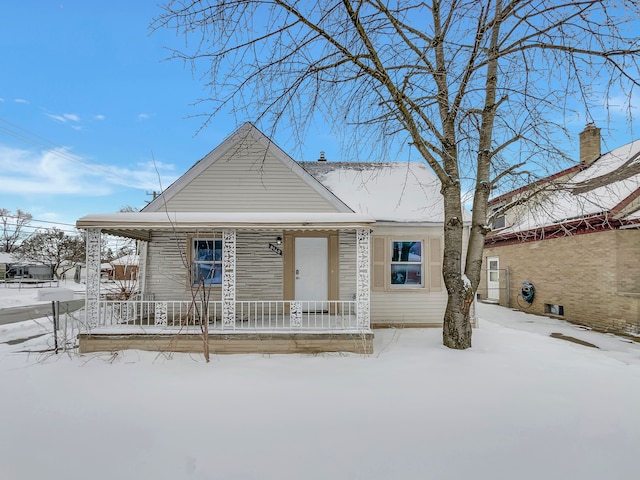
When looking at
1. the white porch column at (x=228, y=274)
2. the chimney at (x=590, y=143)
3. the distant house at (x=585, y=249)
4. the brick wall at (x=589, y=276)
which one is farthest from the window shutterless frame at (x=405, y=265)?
the chimney at (x=590, y=143)

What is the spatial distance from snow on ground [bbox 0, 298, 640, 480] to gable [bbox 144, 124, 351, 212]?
149 inches

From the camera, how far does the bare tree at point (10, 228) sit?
4738 centimetres

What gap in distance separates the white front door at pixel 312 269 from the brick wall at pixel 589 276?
8098mm

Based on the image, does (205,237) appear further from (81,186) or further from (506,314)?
(81,186)

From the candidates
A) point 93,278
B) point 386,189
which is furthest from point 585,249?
point 93,278

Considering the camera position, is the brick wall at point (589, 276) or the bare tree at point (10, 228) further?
the bare tree at point (10, 228)

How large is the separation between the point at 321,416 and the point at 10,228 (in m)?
62.2

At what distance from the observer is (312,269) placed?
9.27 m

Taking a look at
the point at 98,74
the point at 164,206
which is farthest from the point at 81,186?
the point at 164,206

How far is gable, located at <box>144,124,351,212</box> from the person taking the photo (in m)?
8.75

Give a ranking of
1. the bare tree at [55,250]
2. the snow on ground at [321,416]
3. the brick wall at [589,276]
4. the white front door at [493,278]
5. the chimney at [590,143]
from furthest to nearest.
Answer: the bare tree at [55,250] → the white front door at [493,278] → the chimney at [590,143] → the brick wall at [589,276] → the snow on ground at [321,416]

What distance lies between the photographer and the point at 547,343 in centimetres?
787

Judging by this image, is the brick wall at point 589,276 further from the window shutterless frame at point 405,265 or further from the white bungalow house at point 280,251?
the window shutterless frame at point 405,265

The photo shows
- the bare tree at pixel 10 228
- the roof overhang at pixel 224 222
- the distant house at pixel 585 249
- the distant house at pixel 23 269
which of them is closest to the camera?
the roof overhang at pixel 224 222
